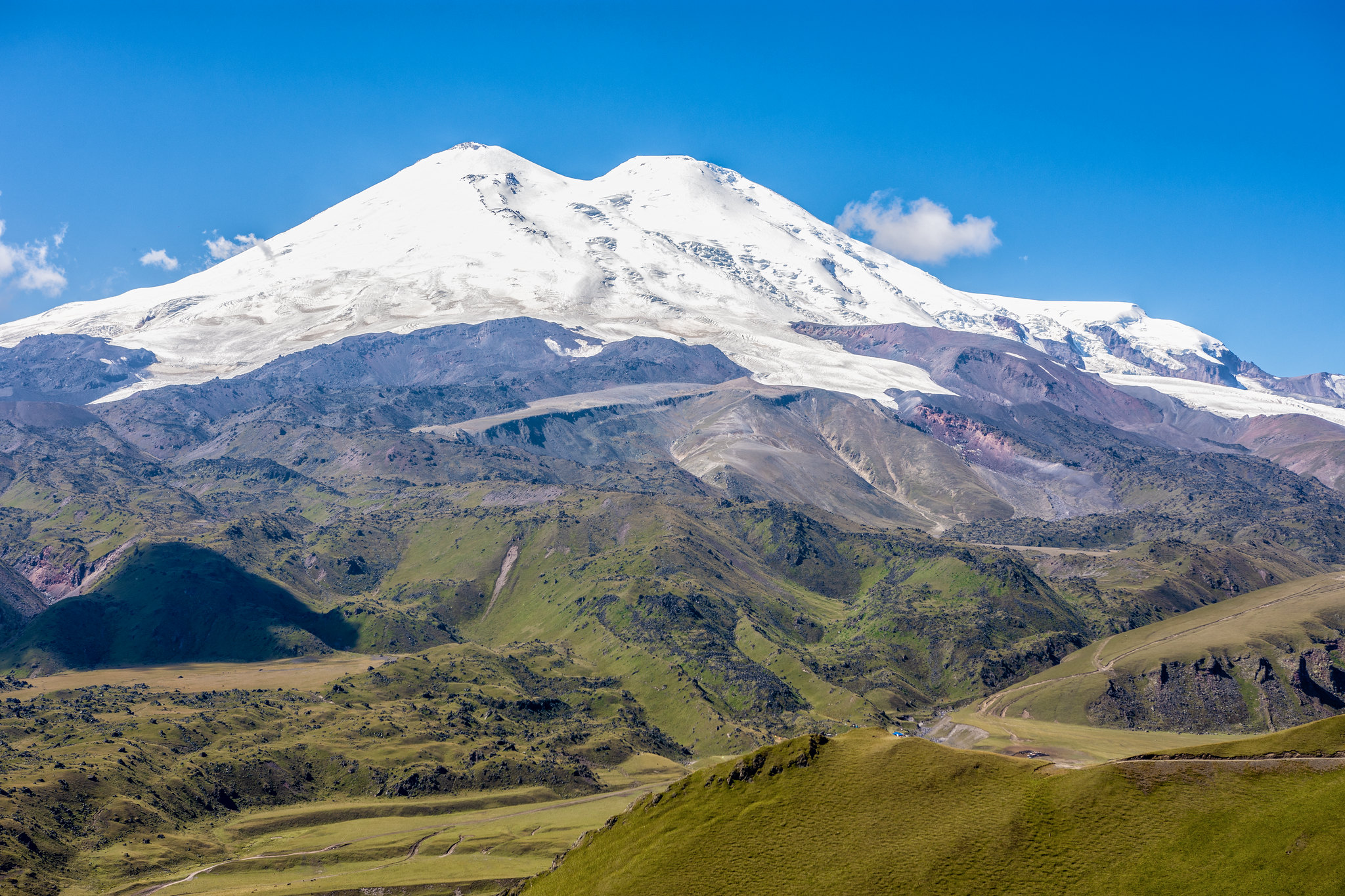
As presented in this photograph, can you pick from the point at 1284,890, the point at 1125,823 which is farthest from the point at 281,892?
the point at 1284,890

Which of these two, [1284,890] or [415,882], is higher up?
[1284,890]

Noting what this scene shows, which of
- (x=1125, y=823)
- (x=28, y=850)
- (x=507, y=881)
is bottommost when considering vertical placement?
(x=507, y=881)

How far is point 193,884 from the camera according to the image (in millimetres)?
194750

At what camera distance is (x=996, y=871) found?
101 metres

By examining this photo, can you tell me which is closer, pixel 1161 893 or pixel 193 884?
pixel 1161 893

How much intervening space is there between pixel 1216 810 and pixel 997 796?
2148 cm

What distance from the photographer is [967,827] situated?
354 feet

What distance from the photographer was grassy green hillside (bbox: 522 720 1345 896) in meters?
92.4

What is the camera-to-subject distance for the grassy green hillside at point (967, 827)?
3637 inches

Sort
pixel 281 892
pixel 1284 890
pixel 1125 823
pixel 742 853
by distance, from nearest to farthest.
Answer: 1. pixel 1284 890
2. pixel 1125 823
3. pixel 742 853
4. pixel 281 892

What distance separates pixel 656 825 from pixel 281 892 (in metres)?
90.6

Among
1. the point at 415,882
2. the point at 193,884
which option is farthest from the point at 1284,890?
the point at 193,884

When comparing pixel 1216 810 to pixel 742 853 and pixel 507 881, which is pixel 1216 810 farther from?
pixel 507 881

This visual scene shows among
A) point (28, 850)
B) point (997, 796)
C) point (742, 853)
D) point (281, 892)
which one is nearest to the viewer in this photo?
point (997, 796)
